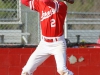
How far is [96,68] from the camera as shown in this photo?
9.77m

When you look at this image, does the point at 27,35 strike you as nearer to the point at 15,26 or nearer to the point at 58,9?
the point at 15,26

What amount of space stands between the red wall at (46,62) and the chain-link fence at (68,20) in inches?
19.9

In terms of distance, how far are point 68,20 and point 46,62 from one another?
1158 mm

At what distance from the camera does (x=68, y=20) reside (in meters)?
10.2

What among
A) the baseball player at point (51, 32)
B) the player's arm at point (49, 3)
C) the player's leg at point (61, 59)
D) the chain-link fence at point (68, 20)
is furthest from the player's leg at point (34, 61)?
the chain-link fence at point (68, 20)

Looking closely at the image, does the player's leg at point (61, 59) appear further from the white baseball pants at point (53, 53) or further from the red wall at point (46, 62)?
the red wall at point (46, 62)

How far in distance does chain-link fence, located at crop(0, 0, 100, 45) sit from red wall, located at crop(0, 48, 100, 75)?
0.51 m

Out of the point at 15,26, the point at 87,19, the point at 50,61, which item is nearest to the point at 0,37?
the point at 15,26

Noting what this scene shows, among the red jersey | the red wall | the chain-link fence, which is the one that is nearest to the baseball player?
the red jersey

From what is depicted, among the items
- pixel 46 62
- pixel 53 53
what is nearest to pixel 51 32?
pixel 53 53

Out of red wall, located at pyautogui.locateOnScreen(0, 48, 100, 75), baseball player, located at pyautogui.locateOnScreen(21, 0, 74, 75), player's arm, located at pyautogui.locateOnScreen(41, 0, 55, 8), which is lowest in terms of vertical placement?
red wall, located at pyautogui.locateOnScreen(0, 48, 100, 75)

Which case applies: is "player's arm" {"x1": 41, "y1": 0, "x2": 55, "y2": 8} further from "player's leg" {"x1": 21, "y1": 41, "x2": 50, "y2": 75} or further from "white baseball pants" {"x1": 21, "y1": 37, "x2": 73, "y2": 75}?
"player's leg" {"x1": 21, "y1": 41, "x2": 50, "y2": 75}

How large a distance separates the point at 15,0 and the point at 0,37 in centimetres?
91

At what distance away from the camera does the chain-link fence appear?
10.0 m
